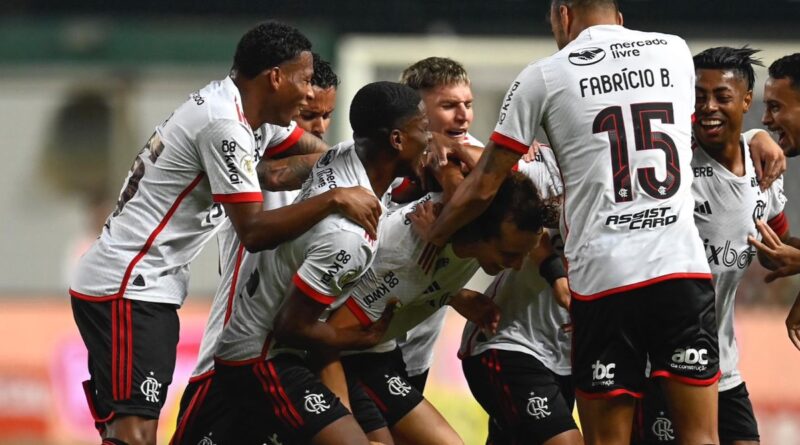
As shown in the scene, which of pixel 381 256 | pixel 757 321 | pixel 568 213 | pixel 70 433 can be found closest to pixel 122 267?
pixel 381 256

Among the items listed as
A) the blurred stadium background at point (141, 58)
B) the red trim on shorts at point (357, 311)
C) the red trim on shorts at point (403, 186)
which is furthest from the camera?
the blurred stadium background at point (141, 58)

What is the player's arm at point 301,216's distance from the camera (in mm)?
5180

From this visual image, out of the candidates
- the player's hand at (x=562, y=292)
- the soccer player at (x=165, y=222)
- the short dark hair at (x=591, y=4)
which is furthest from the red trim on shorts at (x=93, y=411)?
the short dark hair at (x=591, y=4)

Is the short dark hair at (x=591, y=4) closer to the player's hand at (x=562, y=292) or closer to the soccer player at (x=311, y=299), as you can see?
the soccer player at (x=311, y=299)

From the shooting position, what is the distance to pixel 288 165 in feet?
20.0

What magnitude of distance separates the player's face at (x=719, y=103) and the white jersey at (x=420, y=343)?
3.59 ft

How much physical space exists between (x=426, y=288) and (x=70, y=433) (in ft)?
18.3

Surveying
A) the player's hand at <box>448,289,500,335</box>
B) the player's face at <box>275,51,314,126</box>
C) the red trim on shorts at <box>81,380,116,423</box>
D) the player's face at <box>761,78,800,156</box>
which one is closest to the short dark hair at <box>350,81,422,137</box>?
the player's face at <box>275,51,314,126</box>

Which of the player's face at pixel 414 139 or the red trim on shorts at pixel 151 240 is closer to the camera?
the player's face at pixel 414 139

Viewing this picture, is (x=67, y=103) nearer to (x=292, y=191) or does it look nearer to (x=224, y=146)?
(x=292, y=191)

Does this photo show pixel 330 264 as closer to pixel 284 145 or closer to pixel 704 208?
pixel 284 145

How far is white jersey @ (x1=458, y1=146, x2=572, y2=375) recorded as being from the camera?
20.1 ft

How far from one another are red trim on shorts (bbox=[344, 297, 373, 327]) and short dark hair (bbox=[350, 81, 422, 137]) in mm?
686

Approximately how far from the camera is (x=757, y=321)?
10.4 metres
